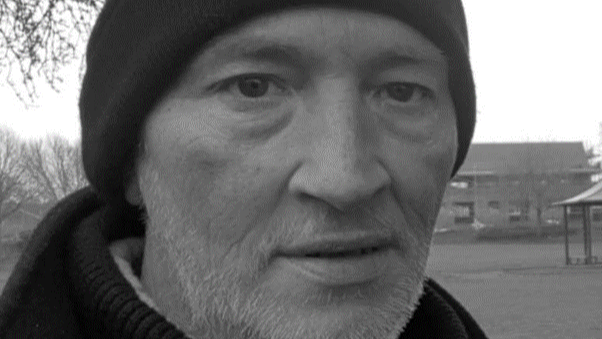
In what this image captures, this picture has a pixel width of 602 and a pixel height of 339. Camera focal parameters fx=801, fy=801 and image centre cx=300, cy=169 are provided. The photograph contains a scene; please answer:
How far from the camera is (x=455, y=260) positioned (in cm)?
2962

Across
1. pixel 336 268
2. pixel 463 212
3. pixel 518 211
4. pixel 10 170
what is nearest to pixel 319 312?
pixel 336 268

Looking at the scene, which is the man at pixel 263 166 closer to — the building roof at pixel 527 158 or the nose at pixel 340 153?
the nose at pixel 340 153

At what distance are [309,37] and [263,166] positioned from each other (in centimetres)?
29

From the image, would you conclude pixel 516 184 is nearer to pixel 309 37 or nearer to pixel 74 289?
pixel 74 289

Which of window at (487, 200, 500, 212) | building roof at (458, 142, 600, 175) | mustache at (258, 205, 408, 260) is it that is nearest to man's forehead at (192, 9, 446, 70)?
mustache at (258, 205, 408, 260)

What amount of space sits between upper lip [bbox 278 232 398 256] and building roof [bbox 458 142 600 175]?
67983mm

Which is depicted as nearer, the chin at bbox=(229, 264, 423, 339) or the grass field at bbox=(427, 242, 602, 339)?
the chin at bbox=(229, 264, 423, 339)

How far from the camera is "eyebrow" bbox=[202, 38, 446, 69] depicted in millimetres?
1675

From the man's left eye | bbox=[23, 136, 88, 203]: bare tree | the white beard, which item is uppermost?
the man's left eye

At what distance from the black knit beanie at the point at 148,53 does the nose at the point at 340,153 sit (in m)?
0.21

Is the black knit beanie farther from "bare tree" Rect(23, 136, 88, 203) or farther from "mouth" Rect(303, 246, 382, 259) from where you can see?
"bare tree" Rect(23, 136, 88, 203)

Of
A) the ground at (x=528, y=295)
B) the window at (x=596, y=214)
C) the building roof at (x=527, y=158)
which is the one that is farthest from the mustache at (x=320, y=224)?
the window at (x=596, y=214)

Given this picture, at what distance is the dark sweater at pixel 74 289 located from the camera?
178 centimetres

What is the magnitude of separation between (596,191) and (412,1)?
2853cm
